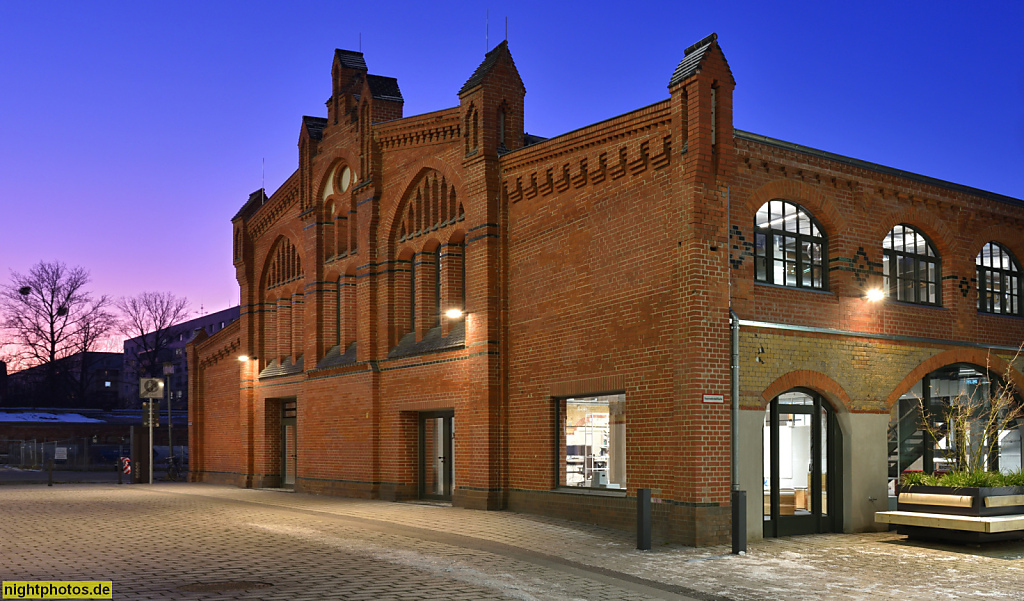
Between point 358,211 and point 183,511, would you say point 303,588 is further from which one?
point 358,211

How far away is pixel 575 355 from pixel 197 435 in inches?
851

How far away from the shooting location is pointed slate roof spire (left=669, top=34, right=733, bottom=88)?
51.0ft

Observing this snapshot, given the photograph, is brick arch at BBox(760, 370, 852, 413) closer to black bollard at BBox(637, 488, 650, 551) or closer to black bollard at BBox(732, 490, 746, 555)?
black bollard at BBox(732, 490, 746, 555)

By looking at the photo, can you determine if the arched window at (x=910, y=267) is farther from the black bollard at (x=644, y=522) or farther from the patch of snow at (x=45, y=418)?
the patch of snow at (x=45, y=418)

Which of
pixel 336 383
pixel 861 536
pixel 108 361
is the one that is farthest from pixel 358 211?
pixel 108 361

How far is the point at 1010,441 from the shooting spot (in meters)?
20.0

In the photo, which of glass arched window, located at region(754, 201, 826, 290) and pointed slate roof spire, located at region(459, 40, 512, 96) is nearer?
glass arched window, located at region(754, 201, 826, 290)

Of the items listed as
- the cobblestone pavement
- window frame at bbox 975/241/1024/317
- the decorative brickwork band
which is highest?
window frame at bbox 975/241/1024/317

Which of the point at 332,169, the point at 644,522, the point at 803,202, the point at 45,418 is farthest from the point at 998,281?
the point at 45,418

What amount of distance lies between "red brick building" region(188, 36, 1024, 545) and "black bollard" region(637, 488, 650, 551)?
1.01 m

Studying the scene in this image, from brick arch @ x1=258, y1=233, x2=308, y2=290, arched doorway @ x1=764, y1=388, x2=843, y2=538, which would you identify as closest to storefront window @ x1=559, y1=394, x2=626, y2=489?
arched doorway @ x1=764, y1=388, x2=843, y2=538

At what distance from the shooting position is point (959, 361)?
19.1 metres

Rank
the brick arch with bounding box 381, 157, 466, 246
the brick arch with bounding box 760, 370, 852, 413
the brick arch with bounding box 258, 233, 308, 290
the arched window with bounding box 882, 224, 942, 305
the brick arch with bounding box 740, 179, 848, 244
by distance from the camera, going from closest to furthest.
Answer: the brick arch with bounding box 760, 370, 852, 413
the brick arch with bounding box 740, 179, 848, 244
the arched window with bounding box 882, 224, 942, 305
the brick arch with bounding box 381, 157, 466, 246
the brick arch with bounding box 258, 233, 308, 290

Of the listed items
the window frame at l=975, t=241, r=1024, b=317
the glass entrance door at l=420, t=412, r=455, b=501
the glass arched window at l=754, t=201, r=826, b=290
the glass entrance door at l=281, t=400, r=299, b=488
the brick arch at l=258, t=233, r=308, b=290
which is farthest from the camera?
the glass entrance door at l=281, t=400, r=299, b=488
